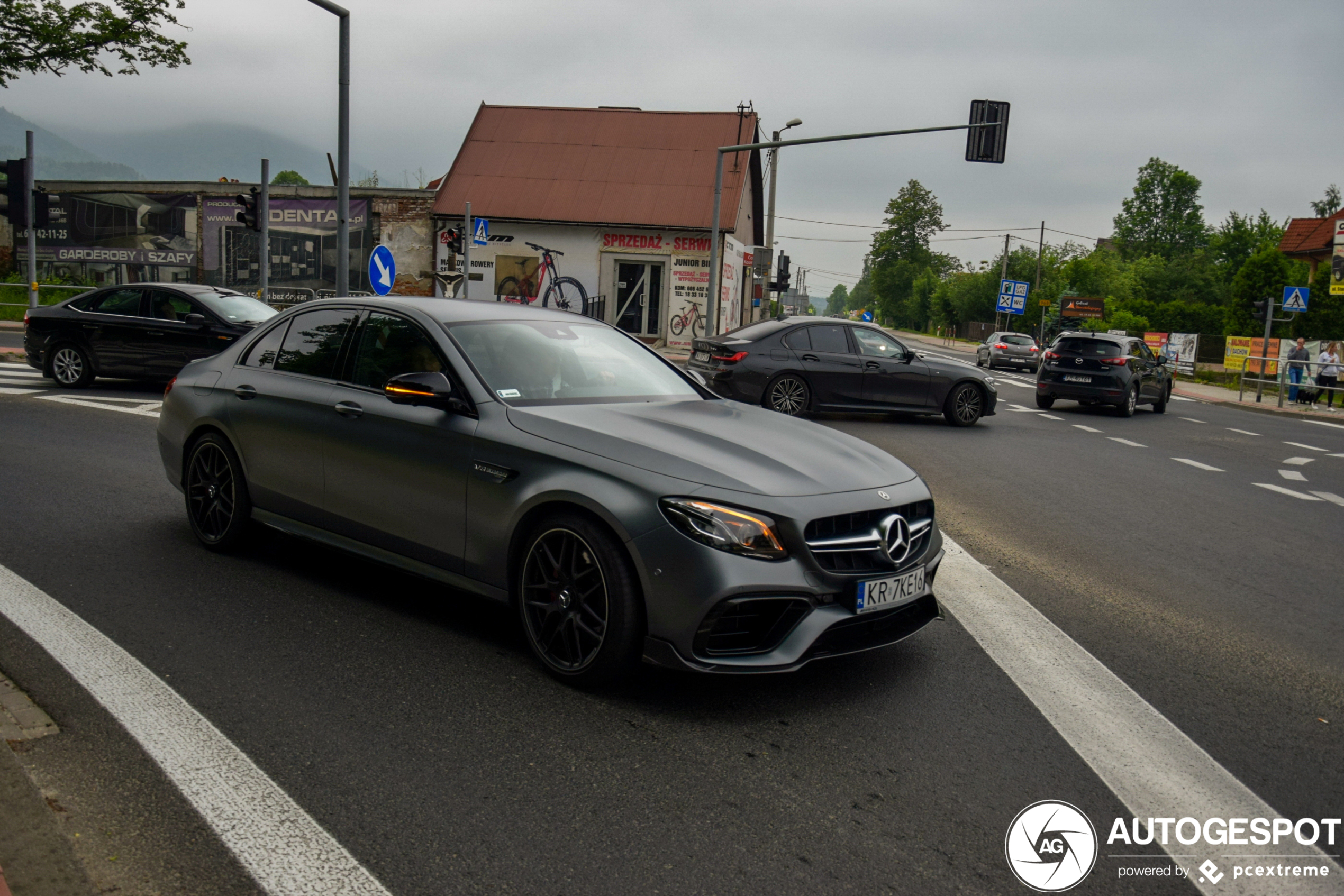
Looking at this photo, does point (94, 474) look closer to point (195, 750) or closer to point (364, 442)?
point (364, 442)

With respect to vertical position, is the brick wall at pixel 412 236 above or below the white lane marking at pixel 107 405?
above

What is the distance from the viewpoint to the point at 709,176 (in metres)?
33.2

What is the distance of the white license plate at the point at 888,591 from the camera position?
12.8ft

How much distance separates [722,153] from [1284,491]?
55.1ft

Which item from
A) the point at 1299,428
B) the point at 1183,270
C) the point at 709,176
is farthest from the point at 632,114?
the point at 1183,270

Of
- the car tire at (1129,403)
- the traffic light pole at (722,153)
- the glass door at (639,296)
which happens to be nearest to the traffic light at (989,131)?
the traffic light pole at (722,153)

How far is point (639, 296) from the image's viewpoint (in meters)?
32.5

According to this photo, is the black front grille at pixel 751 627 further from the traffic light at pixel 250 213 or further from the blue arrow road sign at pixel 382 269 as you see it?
the traffic light at pixel 250 213

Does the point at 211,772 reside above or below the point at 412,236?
below

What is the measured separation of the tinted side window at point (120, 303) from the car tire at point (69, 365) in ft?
2.11

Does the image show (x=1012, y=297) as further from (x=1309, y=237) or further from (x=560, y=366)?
(x=560, y=366)

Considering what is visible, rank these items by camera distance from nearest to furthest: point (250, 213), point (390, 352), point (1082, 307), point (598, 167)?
point (390, 352) → point (250, 213) → point (598, 167) → point (1082, 307)

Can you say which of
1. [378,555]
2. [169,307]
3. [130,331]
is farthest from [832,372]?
[378,555]

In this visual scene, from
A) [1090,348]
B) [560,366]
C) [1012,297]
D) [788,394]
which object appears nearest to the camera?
[560,366]
